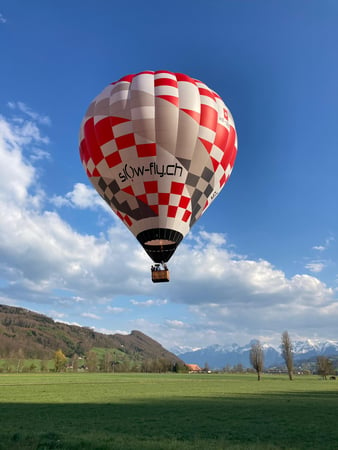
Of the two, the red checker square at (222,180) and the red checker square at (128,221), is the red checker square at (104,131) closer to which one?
the red checker square at (128,221)

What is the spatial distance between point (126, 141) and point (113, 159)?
151 centimetres

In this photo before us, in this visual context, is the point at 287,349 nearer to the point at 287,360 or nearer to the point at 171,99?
the point at 287,360

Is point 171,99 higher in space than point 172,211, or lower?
higher

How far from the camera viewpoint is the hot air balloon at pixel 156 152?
999 inches

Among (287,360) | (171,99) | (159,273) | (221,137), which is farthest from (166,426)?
Answer: (287,360)

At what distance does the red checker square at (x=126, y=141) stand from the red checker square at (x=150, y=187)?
273 cm

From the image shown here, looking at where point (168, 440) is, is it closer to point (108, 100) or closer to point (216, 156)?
point (216, 156)

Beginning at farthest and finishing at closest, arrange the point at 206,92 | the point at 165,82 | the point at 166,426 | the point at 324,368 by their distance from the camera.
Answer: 1. the point at 324,368
2. the point at 206,92
3. the point at 165,82
4. the point at 166,426

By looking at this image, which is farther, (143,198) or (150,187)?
(143,198)

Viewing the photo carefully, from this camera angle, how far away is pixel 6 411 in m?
24.7

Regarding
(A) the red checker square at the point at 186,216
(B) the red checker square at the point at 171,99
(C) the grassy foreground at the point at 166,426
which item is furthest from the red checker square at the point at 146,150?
(C) the grassy foreground at the point at 166,426

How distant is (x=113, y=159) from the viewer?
85.2 feet

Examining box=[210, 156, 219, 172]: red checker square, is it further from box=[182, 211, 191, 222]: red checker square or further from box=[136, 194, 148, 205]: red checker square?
box=[136, 194, 148, 205]: red checker square

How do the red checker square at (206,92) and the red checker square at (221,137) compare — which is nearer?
the red checker square at (221,137)
